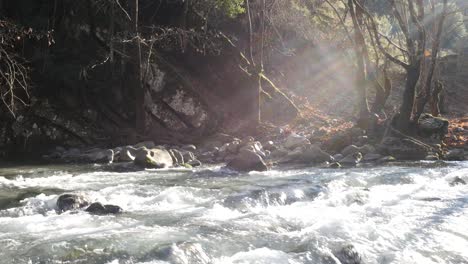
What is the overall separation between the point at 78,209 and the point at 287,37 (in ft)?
76.6

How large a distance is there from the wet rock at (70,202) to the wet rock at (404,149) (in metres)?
11.0

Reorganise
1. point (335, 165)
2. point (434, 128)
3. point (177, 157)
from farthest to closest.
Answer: point (434, 128), point (177, 157), point (335, 165)

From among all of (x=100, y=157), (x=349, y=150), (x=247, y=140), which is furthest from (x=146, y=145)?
(x=349, y=150)

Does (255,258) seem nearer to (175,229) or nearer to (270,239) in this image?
(270,239)

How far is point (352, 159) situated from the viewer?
15766 mm

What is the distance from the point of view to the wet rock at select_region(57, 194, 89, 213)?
862 centimetres

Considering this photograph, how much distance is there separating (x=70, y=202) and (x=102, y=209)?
2.24 feet

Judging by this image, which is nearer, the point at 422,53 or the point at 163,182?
the point at 163,182

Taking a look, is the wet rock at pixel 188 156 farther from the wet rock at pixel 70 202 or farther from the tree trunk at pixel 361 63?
the wet rock at pixel 70 202

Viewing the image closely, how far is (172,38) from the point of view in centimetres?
2220

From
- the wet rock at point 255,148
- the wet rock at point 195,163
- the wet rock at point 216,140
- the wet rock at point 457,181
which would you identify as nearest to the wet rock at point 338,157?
the wet rock at point 255,148

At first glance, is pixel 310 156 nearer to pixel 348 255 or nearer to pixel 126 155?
pixel 126 155

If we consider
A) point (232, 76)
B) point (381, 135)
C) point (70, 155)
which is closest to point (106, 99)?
point (70, 155)

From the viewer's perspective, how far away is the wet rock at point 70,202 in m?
8.62
